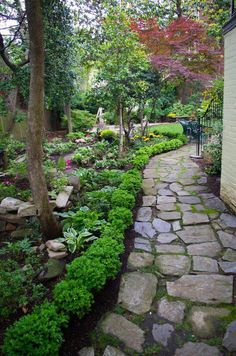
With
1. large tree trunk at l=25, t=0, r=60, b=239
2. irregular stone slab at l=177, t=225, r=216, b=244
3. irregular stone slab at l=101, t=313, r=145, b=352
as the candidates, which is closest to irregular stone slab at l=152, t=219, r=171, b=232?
irregular stone slab at l=177, t=225, r=216, b=244

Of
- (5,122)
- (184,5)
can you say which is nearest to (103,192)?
(5,122)

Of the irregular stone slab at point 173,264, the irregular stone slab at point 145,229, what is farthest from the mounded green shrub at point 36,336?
the irregular stone slab at point 145,229

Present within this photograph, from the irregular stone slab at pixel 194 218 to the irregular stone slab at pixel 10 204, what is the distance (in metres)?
2.52

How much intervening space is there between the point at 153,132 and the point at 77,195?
6654mm

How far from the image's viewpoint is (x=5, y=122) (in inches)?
370

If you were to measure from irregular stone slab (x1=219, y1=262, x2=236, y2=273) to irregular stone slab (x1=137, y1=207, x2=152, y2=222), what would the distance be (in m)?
1.46

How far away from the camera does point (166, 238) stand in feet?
12.4

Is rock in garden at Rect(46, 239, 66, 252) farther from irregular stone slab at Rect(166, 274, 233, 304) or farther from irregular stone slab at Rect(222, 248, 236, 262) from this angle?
irregular stone slab at Rect(222, 248, 236, 262)

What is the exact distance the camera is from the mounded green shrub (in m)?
1.88

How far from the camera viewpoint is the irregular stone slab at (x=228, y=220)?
402 centimetres

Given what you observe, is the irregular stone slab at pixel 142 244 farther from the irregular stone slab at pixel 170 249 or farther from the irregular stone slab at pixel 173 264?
the irregular stone slab at pixel 173 264

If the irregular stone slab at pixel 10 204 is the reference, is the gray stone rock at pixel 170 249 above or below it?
below

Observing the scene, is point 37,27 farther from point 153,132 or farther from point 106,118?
point 106,118

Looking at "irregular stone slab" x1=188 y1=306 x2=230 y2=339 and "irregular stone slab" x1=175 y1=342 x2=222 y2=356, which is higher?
"irregular stone slab" x1=188 y1=306 x2=230 y2=339
